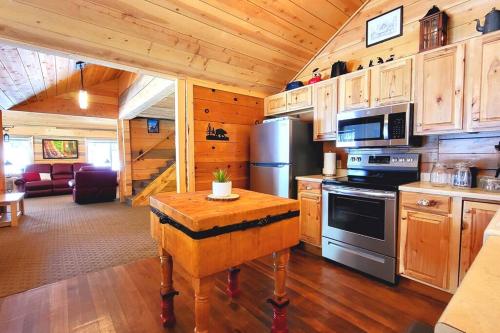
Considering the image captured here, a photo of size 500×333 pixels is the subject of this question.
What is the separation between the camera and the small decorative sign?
3.30 meters

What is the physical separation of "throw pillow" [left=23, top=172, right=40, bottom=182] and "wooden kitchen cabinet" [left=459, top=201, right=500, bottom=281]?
10019mm

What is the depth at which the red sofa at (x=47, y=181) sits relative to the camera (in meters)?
7.14

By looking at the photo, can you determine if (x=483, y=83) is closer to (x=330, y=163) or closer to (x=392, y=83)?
(x=392, y=83)

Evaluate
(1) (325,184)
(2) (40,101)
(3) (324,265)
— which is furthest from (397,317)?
(2) (40,101)

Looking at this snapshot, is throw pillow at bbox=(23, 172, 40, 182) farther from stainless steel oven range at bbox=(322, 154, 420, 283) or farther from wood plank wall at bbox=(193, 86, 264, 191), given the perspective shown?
stainless steel oven range at bbox=(322, 154, 420, 283)

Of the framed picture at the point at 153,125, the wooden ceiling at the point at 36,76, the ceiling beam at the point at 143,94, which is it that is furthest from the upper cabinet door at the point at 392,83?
the framed picture at the point at 153,125

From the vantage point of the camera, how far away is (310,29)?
303cm

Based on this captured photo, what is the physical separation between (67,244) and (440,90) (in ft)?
15.4

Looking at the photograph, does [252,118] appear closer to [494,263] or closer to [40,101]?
[494,263]

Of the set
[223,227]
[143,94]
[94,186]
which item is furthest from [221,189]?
[94,186]

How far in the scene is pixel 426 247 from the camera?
2.04m

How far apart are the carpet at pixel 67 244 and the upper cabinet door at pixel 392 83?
3.23 m

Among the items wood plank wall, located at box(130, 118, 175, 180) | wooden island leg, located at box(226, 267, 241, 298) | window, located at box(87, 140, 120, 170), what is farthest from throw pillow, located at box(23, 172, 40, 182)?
wooden island leg, located at box(226, 267, 241, 298)

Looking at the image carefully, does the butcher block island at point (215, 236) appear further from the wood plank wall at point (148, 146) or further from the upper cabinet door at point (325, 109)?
the wood plank wall at point (148, 146)
